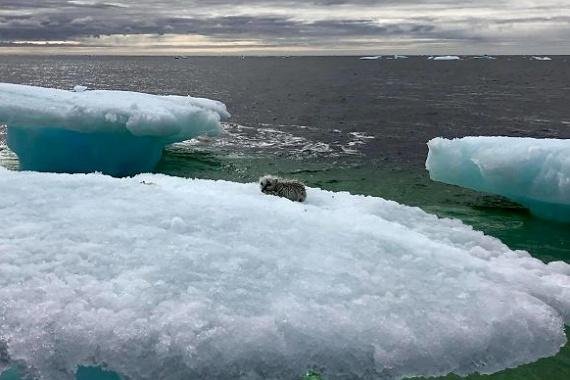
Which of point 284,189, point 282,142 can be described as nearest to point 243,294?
point 284,189

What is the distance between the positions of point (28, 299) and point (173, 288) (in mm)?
1410

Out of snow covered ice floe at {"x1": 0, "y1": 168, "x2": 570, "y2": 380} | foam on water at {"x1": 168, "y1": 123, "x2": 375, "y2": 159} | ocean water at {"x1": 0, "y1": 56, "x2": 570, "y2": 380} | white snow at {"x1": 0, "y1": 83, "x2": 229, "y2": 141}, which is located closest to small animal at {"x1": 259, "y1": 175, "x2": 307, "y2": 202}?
snow covered ice floe at {"x1": 0, "y1": 168, "x2": 570, "y2": 380}

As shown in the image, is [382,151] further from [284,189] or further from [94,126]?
[284,189]

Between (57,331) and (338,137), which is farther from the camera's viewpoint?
(338,137)

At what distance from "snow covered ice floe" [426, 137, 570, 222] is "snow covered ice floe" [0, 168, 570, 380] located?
15.6ft

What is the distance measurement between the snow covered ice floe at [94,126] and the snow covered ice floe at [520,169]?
8159mm

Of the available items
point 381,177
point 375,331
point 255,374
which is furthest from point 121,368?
point 381,177

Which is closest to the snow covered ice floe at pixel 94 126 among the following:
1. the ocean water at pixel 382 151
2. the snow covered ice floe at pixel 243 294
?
the ocean water at pixel 382 151

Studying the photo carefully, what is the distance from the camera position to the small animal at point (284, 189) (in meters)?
10.9

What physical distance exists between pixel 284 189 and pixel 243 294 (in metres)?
4.92

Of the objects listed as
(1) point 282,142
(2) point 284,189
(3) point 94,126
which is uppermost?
(3) point 94,126

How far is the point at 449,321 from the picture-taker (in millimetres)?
6328

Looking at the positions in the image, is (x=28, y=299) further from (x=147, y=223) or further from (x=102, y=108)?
(x=102, y=108)

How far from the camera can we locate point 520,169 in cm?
1338
